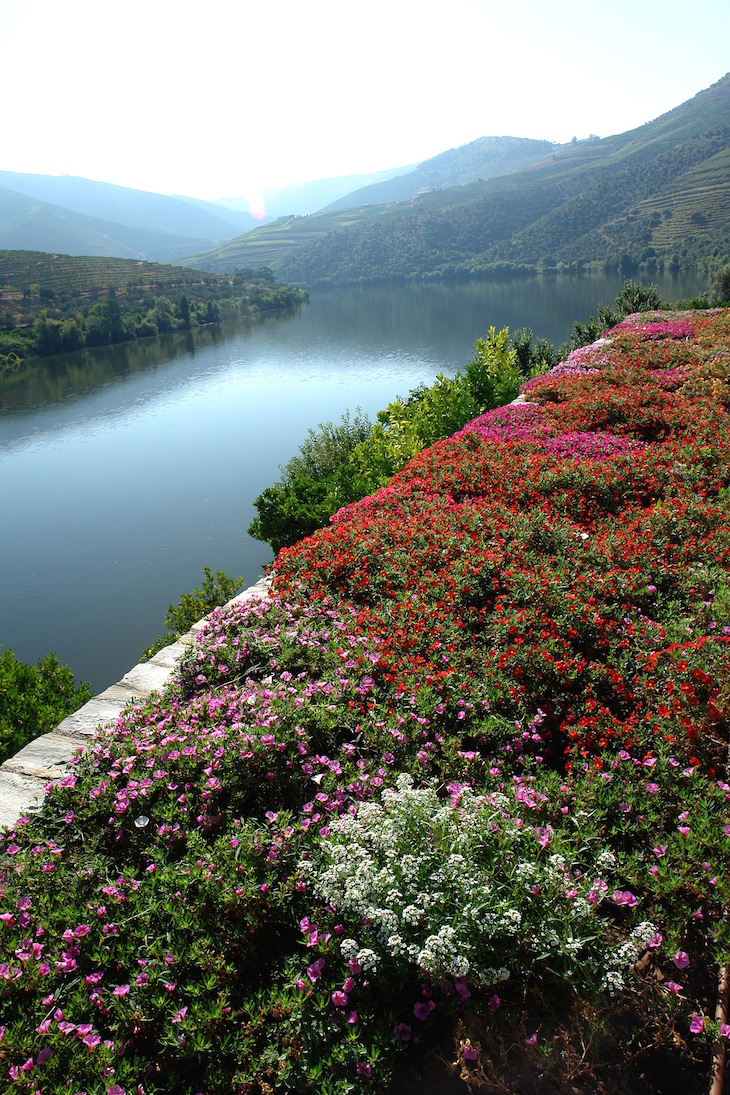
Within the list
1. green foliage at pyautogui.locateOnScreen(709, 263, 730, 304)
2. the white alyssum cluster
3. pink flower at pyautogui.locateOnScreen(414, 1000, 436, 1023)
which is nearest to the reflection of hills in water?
green foliage at pyautogui.locateOnScreen(709, 263, 730, 304)

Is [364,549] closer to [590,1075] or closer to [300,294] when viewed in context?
[590,1075]

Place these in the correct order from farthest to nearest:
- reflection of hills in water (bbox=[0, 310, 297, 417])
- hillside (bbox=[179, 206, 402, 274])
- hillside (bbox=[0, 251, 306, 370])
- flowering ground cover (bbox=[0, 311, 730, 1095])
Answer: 1. hillside (bbox=[179, 206, 402, 274])
2. hillside (bbox=[0, 251, 306, 370])
3. reflection of hills in water (bbox=[0, 310, 297, 417])
4. flowering ground cover (bbox=[0, 311, 730, 1095])

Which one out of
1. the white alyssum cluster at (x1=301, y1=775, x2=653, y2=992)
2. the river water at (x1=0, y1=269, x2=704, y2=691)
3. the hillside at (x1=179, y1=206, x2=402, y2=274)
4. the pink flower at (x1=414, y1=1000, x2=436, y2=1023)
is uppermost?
the hillside at (x1=179, y1=206, x2=402, y2=274)

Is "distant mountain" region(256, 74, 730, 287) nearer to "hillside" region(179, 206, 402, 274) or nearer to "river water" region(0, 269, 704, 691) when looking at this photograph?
"hillside" region(179, 206, 402, 274)

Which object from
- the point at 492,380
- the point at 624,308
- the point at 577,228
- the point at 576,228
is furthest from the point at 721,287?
the point at 576,228

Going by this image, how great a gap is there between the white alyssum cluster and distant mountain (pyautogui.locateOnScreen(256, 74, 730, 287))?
248 feet

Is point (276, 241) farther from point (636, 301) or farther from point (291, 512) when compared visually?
point (291, 512)

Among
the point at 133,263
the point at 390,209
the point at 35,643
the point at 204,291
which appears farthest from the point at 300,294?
the point at 390,209

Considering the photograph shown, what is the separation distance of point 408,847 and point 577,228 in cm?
12385

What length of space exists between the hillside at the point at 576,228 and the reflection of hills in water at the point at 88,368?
53.7 meters

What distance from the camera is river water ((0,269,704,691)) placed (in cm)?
1401

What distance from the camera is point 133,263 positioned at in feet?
290

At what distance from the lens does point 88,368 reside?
46.1 m

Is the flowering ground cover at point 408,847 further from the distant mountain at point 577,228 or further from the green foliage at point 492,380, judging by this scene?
the distant mountain at point 577,228
